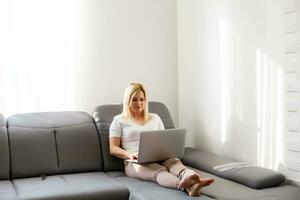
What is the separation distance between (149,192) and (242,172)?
0.65 metres

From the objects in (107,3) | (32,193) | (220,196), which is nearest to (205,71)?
(107,3)

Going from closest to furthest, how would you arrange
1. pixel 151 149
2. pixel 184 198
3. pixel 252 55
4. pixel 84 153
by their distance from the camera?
pixel 184 198, pixel 151 149, pixel 252 55, pixel 84 153

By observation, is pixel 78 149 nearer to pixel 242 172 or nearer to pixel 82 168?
pixel 82 168


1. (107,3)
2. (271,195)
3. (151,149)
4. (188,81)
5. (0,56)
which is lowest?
(271,195)

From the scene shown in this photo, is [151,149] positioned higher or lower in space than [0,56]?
lower

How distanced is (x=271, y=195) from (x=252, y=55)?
42.8 inches

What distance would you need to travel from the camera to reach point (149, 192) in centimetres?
266

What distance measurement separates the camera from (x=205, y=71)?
12.5 feet

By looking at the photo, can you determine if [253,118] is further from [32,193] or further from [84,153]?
[32,193]

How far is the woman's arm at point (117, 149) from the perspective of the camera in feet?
10.6

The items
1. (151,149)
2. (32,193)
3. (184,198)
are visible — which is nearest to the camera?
(184,198)

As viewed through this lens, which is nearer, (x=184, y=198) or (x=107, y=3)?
(x=184, y=198)

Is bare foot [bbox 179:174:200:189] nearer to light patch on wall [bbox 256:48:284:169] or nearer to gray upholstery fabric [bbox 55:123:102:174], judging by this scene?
light patch on wall [bbox 256:48:284:169]

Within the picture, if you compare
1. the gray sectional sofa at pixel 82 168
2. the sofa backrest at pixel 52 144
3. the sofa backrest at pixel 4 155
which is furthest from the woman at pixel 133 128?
the sofa backrest at pixel 4 155
